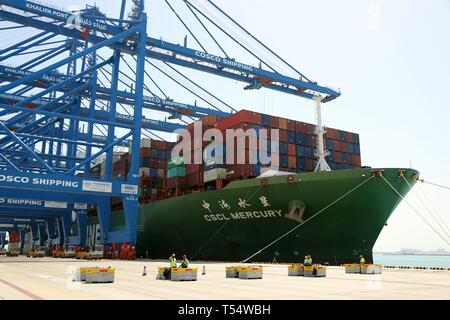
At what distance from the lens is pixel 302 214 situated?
25953 mm

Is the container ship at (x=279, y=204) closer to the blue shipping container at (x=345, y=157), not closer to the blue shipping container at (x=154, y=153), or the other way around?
the blue shipping container at (x=345, y=157)

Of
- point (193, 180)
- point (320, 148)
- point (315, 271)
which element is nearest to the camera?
point (315, 271)

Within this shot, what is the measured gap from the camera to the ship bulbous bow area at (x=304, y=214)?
81.4 ft

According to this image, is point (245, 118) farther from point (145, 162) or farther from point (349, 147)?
point (145, 162)

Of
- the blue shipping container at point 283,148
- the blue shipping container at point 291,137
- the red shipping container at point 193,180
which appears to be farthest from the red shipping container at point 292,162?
the red shipping container at point 193,180

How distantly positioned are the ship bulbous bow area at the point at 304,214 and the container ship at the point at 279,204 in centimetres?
6

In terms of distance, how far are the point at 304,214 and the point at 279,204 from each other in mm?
1725

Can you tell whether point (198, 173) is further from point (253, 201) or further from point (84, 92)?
point (84, 92)

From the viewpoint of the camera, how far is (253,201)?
2788 cm

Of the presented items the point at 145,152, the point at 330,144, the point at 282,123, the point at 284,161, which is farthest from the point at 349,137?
the point at 145,152

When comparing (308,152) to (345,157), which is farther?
(345,157)

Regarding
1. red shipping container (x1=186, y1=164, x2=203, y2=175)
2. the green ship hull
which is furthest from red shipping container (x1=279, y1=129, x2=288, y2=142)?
red shipping container (x1=186, y1=164, x2=203, y2=175)

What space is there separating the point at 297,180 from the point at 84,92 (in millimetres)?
33490

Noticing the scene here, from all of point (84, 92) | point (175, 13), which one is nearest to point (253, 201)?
point (175, 13)
